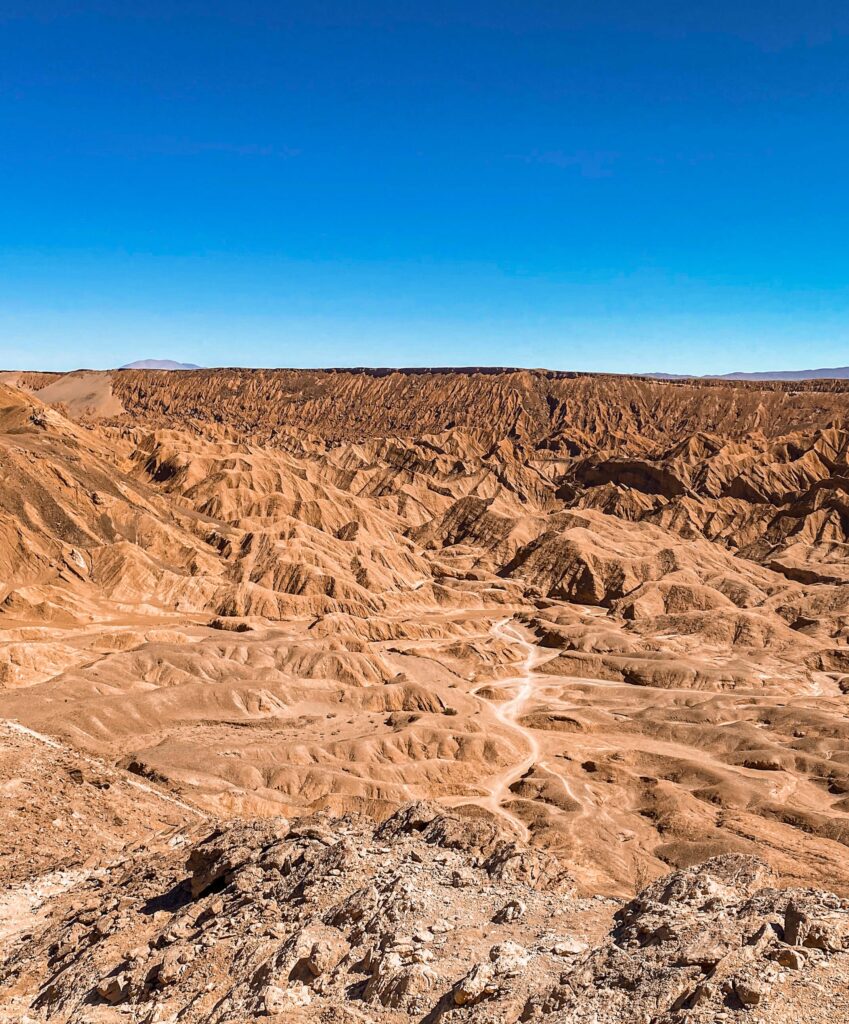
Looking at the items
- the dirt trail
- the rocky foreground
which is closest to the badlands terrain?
the rocky foreground

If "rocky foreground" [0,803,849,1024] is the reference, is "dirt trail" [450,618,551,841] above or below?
below

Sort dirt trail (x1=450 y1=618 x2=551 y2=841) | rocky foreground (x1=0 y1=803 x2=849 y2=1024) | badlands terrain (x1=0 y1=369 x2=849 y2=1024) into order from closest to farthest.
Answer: rocky foreground (x1=0 y1=803 x2=849 y2=1024)
badlands terrain (x1=0 y1=369 x2=849 y2=1024)
dirt trail (x1=450 y1=618 x2=551 y2=841)

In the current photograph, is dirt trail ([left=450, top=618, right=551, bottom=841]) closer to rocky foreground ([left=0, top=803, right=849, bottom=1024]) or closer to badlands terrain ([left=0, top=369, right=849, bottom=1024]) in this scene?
badlands terrain ([left=0, top=369, right=849, bottom=1024])

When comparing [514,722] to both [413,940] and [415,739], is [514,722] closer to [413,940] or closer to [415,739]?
[415,739]

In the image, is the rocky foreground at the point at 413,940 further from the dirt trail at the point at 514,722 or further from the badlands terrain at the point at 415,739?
the dirt trail at the point at 514,722

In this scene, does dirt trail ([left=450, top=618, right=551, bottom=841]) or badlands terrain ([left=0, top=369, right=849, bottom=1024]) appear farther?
dirt trail ([left=450, top=618, right=551, bottom=841])

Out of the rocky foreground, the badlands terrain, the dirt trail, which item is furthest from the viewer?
the dirt trail

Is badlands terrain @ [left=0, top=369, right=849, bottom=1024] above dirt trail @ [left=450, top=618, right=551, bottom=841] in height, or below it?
above
